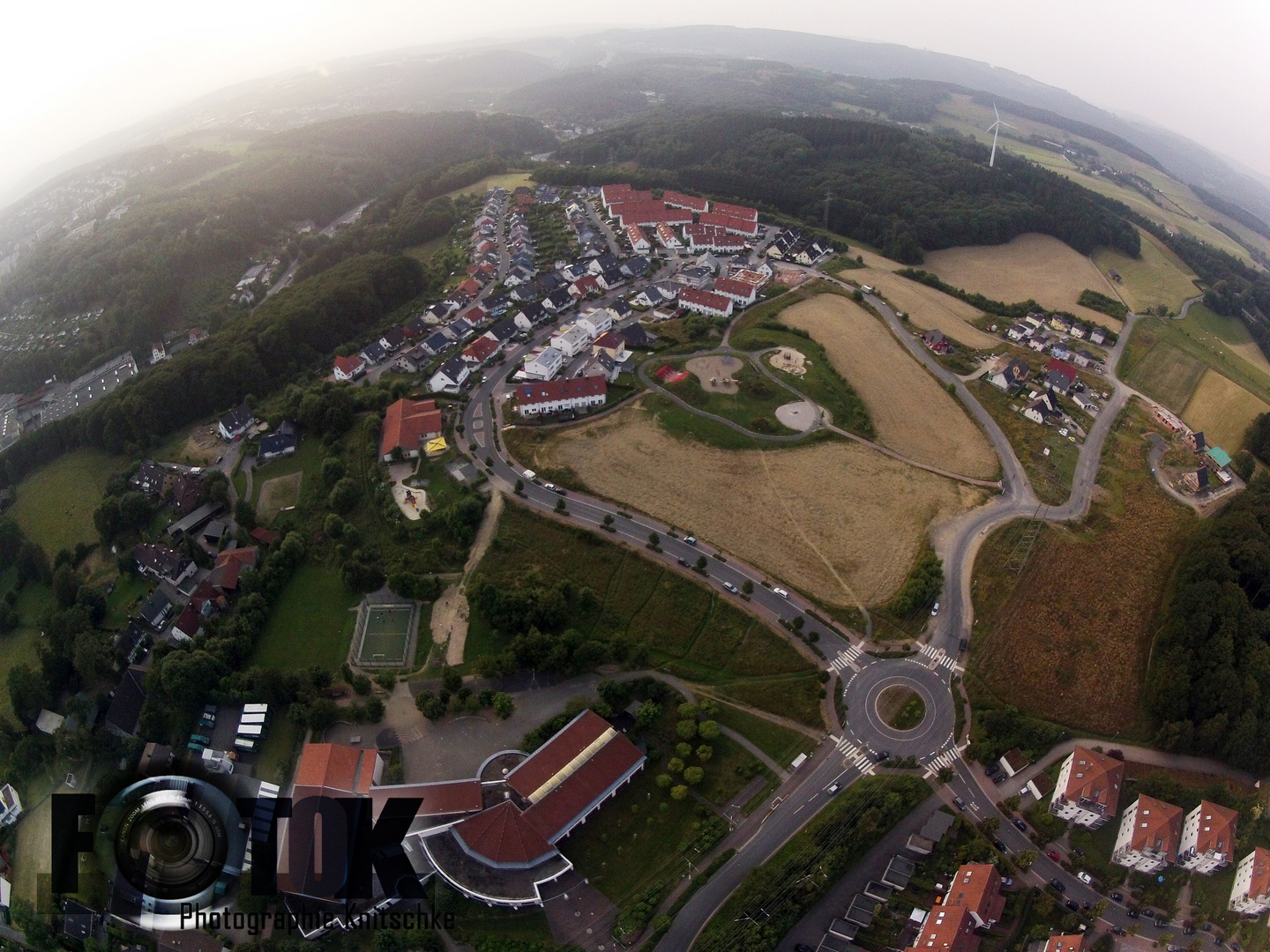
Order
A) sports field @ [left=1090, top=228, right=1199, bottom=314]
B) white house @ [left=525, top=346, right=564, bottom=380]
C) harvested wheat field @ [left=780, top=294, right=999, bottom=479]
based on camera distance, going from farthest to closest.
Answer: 1. sports field @ [left=1090, top=228, right=1199, bottom=314]
2. white house @ [left=525, top=346, right=564, bottom=380]
3. harvested wheat field @ [left=780, top=294, right=999, bottom=479]

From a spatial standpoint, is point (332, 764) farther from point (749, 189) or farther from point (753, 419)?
point (749, 189)

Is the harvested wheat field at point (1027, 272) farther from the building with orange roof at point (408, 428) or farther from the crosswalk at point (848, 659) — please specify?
the building with orange roof at point (408, 428)

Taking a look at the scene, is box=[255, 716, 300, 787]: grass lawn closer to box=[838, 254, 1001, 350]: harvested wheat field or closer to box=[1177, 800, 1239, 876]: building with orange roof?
box=[1177, 800, 1239, 876]: building with orange roof

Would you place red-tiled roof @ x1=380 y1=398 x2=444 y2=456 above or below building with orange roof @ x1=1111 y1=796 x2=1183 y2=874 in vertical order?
above

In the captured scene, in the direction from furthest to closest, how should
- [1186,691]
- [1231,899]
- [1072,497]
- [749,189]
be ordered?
[749,189] → [1072,497] → [1186,691] → [1231,899]

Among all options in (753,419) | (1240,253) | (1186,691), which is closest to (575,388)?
(753,419)

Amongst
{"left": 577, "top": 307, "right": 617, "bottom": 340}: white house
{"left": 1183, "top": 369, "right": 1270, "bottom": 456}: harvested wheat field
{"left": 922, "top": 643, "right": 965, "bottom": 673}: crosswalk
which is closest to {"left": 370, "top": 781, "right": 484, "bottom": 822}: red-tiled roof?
{"left": 922, "top": 643, "right": 965, "bottom": 673}: crosswalk

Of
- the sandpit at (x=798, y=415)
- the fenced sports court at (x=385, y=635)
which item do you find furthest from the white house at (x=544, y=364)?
the fenced sports court at (x=385, y=635)
